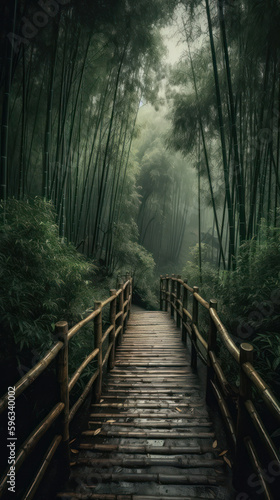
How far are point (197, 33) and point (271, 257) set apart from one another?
4288 mm

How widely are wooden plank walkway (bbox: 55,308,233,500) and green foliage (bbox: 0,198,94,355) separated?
725mm

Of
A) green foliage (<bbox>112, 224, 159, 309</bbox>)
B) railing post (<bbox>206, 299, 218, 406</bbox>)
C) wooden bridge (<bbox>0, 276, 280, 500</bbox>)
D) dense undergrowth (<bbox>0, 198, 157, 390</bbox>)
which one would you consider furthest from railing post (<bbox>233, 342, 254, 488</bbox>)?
green foliage (<bbox>112, 224, 159, 309</bbox>)

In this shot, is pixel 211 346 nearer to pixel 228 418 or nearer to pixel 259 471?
pixel 228 418

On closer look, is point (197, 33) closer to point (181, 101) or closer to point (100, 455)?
point (181, 101)

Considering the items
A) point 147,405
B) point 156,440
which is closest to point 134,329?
point 147,405

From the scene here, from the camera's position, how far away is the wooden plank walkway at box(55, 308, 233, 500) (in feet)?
3.66

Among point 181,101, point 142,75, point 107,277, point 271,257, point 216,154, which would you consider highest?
point 142,75

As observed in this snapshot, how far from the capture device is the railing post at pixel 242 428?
1092 millimetres

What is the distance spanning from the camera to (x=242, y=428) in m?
1.11

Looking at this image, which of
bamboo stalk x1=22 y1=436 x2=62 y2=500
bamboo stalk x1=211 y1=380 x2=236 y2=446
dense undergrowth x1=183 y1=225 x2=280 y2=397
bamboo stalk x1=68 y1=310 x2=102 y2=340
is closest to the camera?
bamboo stalk x1=22 y1=436 x2=62 y2=500

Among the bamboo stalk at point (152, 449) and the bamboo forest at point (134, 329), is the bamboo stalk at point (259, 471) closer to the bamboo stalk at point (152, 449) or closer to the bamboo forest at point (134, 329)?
the bamboo forest at point (134, 329)

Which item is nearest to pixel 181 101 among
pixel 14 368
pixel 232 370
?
pixel 232 370

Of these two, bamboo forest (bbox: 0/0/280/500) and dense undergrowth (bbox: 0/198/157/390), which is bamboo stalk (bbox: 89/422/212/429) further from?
dense undergrowth (bbox: 0/198/157/390)

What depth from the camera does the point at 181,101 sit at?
15.6ft
